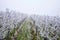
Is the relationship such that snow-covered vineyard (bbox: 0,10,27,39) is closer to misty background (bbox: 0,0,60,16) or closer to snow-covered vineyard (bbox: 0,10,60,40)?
snow-covered vineyard (bbox: 0,10,60,40)

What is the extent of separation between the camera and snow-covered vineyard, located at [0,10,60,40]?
595 cm

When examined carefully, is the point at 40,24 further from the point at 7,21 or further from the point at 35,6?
the point at 7,21

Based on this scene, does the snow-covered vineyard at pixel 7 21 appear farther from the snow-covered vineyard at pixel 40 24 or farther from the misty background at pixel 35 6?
the misty background at pixel 35 6

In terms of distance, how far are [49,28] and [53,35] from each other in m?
0.43

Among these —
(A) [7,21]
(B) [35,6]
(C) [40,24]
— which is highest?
(B) [35,6]

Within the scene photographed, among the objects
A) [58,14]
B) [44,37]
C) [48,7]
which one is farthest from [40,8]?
[44,37]

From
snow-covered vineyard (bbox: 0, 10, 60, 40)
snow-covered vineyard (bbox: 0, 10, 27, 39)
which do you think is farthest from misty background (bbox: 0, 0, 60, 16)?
snow-covered vineyard (bbox: 0, 10, 27, 39)

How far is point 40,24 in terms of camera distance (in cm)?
659

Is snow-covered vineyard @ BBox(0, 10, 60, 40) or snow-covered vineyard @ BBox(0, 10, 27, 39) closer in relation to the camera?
snow-covered vineyard @ BBox(0, 10, 60, 40)

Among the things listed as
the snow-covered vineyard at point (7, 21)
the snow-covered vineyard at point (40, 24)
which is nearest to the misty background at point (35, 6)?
the snow-covered vineyard at point (40, 24)

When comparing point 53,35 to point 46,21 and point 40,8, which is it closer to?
point 46,21

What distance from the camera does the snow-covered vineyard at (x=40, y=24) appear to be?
5945mm

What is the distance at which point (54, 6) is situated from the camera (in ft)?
20.6

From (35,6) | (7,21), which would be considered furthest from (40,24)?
(7,21)
